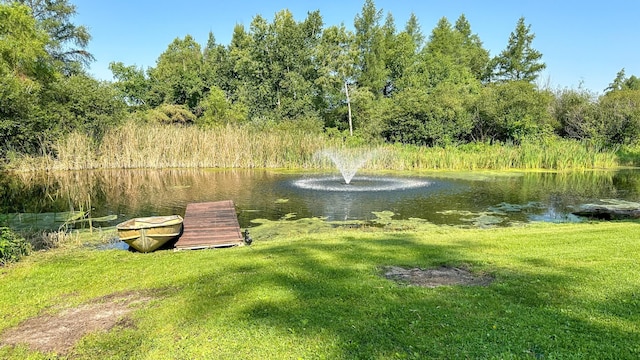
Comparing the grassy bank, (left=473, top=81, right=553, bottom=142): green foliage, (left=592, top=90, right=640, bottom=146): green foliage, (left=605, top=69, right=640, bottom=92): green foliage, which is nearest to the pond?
the grassy bank

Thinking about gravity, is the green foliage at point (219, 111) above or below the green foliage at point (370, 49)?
below

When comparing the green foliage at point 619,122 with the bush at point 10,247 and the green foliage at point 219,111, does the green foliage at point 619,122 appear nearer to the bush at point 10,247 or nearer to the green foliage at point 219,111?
the green foliage at point 219,111

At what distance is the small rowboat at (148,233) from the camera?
753 centimetres

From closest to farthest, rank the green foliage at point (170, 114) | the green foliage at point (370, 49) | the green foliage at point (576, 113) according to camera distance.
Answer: the green foliage at point (576, 113)
the green foliage at point (170, 114)
the green foliage at point (370, 49)

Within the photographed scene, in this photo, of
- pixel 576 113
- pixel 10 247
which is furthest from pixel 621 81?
pixel 10 247

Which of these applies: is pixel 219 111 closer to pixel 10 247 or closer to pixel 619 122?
pixel 619 122

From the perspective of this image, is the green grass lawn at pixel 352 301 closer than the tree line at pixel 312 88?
Yes

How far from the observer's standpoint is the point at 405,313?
12.7ft

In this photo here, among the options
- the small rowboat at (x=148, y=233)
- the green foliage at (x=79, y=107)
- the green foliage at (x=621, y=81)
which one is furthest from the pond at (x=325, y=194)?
the green foliage at (x=621, y=81)

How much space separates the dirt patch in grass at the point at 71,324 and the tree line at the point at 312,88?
17323 mm

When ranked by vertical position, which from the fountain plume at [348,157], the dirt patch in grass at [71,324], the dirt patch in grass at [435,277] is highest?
the fountain plume at [348,157]

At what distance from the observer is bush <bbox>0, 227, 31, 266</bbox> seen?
673 cm

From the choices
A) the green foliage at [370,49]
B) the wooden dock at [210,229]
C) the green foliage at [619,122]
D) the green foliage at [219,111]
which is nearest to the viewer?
the wooden dock at [210,229]

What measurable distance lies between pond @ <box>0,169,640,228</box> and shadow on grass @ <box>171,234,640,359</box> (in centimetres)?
584
